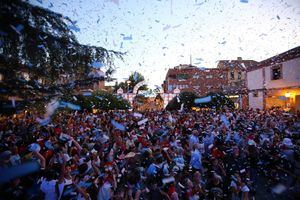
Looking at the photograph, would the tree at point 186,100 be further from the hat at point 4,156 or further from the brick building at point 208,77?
the hat at point 4,156

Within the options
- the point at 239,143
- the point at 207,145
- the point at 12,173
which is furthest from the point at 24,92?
the point at 239,143

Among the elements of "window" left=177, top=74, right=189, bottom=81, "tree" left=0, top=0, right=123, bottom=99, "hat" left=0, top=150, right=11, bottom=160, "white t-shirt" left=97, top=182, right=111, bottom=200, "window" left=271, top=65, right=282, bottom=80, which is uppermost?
"window" left=177, top=74, right=189, bottom=81

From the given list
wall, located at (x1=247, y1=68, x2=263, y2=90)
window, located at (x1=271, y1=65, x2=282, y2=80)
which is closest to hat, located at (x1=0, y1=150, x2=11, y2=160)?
window, located at (x1=271, y1=65, x2=282, y2=80)

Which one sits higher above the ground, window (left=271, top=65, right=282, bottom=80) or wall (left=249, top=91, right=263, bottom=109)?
window (left=271, top=65, right=282, bottom=80)

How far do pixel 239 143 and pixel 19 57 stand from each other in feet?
27.0

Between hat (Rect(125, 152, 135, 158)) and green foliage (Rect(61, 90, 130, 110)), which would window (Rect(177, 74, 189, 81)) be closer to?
green foliage (Rect(61, 90, 130, 110))

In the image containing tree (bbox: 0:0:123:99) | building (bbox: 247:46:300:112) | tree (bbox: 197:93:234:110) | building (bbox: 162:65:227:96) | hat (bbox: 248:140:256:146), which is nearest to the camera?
tree (bbox: 0:0:123:99)

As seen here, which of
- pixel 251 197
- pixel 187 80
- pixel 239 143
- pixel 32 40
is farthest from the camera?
pixel 187 80

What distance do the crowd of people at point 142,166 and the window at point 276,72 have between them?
1424cm

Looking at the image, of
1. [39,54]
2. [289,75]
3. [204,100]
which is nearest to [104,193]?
[39,54]

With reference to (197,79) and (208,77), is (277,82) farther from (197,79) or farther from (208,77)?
(197,79)

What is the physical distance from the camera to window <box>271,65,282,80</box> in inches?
978

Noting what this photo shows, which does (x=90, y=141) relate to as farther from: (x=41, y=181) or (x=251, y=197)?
(x=251, y=197)

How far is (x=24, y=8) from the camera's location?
4.20 meters
